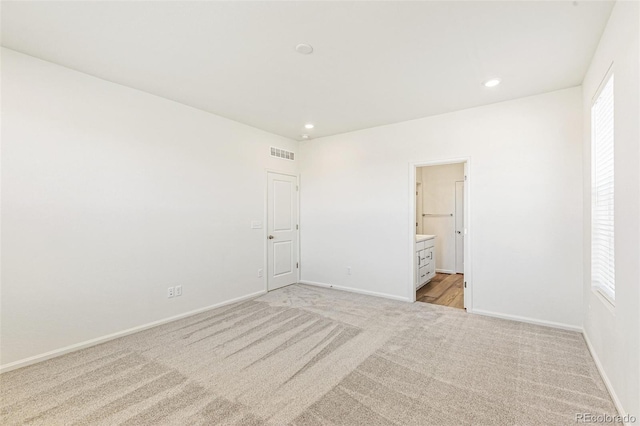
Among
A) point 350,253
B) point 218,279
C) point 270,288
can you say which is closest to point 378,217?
point 350,253

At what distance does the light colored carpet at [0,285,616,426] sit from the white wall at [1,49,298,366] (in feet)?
1.24

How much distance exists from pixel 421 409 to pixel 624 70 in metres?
2.53

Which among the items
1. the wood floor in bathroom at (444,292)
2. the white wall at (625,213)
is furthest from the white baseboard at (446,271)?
the white wall at (625,213)

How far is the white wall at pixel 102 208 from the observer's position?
2482 mm

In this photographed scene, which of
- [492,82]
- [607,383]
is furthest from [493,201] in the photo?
[607,383]

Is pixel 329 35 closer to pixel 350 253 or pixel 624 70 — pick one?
pixel 624 70

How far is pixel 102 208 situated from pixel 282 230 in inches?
107

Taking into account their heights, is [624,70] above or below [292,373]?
above

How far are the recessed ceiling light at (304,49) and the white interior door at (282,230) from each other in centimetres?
264

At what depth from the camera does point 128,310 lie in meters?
3.14

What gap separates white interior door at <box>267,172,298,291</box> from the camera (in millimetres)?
4906

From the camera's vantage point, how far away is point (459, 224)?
6.26 meters

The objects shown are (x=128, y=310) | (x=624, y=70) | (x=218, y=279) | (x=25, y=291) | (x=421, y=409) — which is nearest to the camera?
(x=624, y=70)

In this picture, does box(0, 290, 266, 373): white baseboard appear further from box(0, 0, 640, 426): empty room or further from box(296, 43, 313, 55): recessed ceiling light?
box(296, 43, 313, 55): recessed ceiling light
